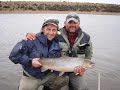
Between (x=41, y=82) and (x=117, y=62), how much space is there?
18.5 feet

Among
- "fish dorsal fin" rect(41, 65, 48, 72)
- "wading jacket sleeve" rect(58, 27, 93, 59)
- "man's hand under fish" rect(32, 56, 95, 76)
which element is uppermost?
"wading jacket sleeve" rect(58, 27, 93, 59)

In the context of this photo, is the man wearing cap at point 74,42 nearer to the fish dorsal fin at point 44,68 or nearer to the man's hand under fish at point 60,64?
the man's hand under fish at point 60,64

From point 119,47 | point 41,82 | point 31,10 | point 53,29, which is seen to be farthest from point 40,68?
point 31,10

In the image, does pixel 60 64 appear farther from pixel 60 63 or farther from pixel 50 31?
pixel 50 31

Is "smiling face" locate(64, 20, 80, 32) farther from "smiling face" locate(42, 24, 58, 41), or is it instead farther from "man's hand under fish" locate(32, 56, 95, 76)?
"man's hand under fish" locate(32, 56, 95, 76)

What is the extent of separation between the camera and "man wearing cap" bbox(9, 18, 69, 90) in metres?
5.86

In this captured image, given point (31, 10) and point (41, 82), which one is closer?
point (41, 82)

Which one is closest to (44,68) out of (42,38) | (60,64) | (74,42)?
(60,64)

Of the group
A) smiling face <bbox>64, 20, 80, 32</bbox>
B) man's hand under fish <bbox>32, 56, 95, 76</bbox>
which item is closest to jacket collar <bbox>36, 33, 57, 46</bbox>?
man's hand under fish <bbox>32, 56, 95, 76</bbox>

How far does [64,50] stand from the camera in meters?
6.64

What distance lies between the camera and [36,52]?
6008mm

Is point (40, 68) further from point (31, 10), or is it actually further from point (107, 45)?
point (31, 10)

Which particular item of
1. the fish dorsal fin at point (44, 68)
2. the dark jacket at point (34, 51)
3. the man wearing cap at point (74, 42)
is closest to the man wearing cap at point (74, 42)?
the man wearing cap at point (74, 42)

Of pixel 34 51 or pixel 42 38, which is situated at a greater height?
pixel 42 38
